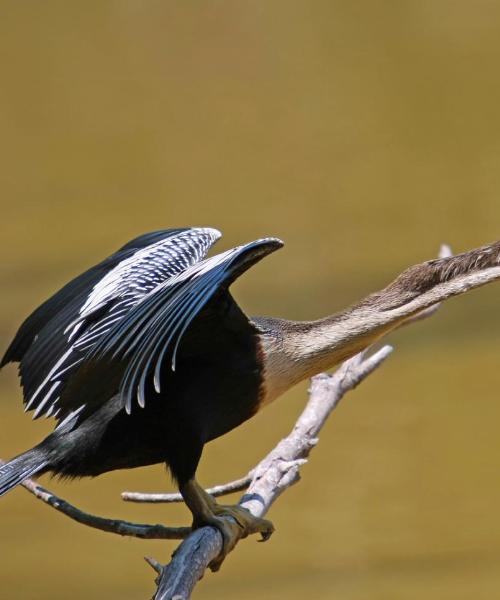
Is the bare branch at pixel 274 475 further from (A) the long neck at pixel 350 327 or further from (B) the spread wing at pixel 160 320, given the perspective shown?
(B) the spread wing at pixel 160 320

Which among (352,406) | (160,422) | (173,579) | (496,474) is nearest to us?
(173,579)

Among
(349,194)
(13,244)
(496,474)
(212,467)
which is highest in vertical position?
(13,244)

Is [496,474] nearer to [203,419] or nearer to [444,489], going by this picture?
[444,489]

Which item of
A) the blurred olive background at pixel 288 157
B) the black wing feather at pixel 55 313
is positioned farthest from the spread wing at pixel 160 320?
the blurred olive background at pixel 288 157

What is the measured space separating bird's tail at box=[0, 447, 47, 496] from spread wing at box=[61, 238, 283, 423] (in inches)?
8.8

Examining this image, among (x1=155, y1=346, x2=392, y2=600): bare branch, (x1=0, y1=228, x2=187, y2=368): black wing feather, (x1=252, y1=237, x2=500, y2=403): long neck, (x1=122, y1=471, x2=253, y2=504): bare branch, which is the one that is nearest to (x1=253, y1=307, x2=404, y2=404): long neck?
(x1=252, y1=237, x2=500, y2=403): long neck

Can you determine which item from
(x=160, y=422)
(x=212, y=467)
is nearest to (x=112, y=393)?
(x=160, y=422)

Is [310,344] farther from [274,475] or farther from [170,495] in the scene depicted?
[170,495]

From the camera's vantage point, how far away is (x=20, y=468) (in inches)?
96.3

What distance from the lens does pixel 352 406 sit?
539cm

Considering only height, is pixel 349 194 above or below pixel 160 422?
below

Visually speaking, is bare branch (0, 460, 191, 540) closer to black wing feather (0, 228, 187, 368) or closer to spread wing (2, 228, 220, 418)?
spread wing (2, 228, 220, 418)

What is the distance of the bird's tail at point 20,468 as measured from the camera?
2395 millimetres

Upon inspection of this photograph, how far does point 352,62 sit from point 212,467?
1.90 metres
